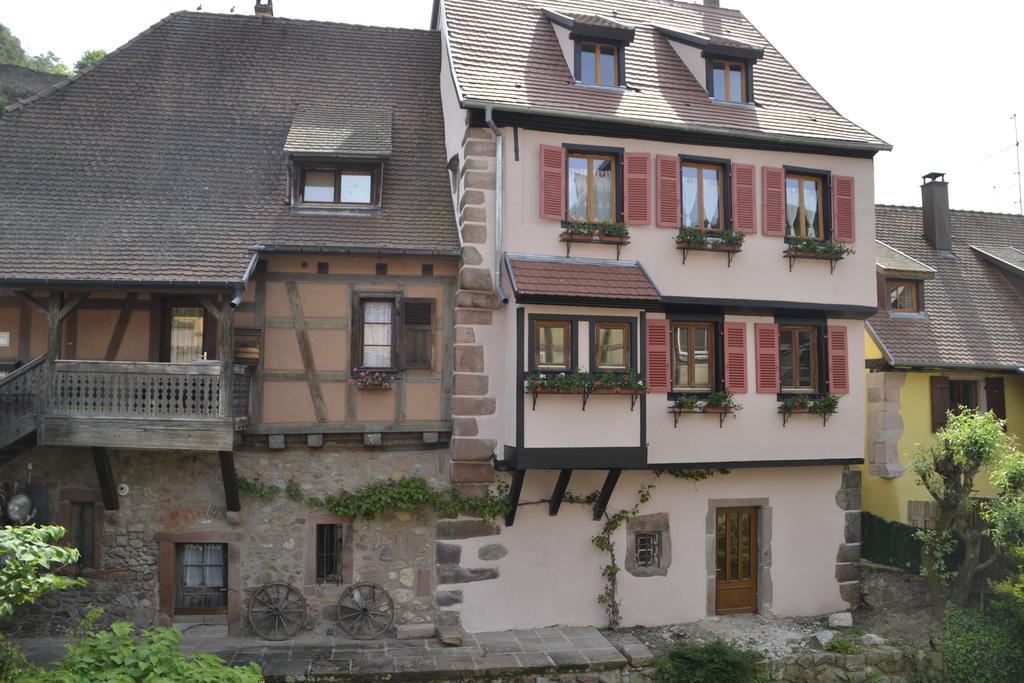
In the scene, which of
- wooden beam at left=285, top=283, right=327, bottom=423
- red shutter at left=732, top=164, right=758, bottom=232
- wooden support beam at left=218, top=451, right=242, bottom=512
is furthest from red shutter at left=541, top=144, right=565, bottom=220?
wooden support beam at left=218, top=451, right=242, bottom=512

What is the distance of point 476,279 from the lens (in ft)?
37.1

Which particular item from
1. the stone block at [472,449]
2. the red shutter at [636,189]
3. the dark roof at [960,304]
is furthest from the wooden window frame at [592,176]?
the dark roof at [960,304]

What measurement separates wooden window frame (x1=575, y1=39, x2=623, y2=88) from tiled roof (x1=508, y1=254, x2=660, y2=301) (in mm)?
3059

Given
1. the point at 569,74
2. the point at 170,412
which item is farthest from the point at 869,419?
the point at 170,412

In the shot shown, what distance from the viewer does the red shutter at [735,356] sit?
12.1 meters

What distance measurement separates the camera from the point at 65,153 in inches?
483

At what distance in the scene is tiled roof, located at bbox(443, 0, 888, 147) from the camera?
39.3 ft

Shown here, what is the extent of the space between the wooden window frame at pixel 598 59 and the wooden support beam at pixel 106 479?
8.64 meters

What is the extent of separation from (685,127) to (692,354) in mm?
3345

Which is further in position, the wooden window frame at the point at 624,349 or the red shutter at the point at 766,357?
the red shutter at the point at 766,357

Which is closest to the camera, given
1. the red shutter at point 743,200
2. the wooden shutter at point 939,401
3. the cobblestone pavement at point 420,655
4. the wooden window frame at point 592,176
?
the cobblestone pavement at point 420,655

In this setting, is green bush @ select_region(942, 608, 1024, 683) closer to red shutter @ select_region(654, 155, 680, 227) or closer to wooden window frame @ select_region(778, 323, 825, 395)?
wooden window frame @ select_region(778, 323, 825, 395)

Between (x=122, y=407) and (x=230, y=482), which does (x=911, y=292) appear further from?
(x=122, y=407)

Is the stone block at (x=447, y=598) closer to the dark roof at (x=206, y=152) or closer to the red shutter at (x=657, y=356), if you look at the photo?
the red shutter at (x=657, y=356)
